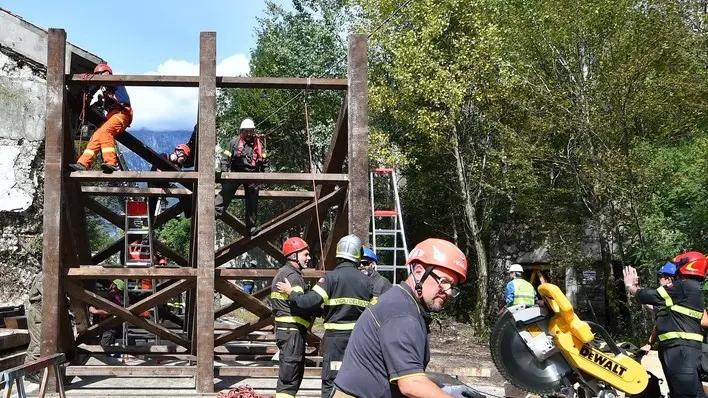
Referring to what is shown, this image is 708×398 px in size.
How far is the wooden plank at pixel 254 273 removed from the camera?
9.30 m

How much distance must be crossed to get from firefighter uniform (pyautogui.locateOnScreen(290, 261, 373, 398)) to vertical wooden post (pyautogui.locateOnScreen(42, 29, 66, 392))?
9.98 ft

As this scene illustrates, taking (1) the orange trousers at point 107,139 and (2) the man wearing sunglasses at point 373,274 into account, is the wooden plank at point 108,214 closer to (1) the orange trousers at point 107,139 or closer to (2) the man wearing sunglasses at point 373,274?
(1) the orange trousers at point 107,139

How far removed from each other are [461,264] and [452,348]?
16.8m

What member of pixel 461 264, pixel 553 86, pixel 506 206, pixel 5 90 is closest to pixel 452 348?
pixel 553 86

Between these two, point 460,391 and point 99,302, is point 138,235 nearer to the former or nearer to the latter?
point 99,302

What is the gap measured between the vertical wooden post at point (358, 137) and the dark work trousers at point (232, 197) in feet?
4.63

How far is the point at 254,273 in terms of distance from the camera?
379 inches

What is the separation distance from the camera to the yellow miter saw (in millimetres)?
7469

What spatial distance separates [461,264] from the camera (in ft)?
12.8

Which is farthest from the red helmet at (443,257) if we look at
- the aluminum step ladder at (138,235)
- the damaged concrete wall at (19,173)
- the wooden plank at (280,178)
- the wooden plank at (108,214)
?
the damaged concrete wall at (19,173)

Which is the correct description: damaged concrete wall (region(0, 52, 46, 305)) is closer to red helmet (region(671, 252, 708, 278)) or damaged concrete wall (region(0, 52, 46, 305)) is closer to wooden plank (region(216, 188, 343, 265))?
wooden plank (region(216, 188, 343, 265))

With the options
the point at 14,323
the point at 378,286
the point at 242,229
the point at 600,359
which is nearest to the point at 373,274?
the point at 378,286

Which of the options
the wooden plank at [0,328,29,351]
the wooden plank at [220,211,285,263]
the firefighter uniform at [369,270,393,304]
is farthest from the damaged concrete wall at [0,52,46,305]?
the firefighter uniform at [369,270,393,304]

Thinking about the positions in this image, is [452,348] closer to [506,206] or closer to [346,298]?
[506,206]
